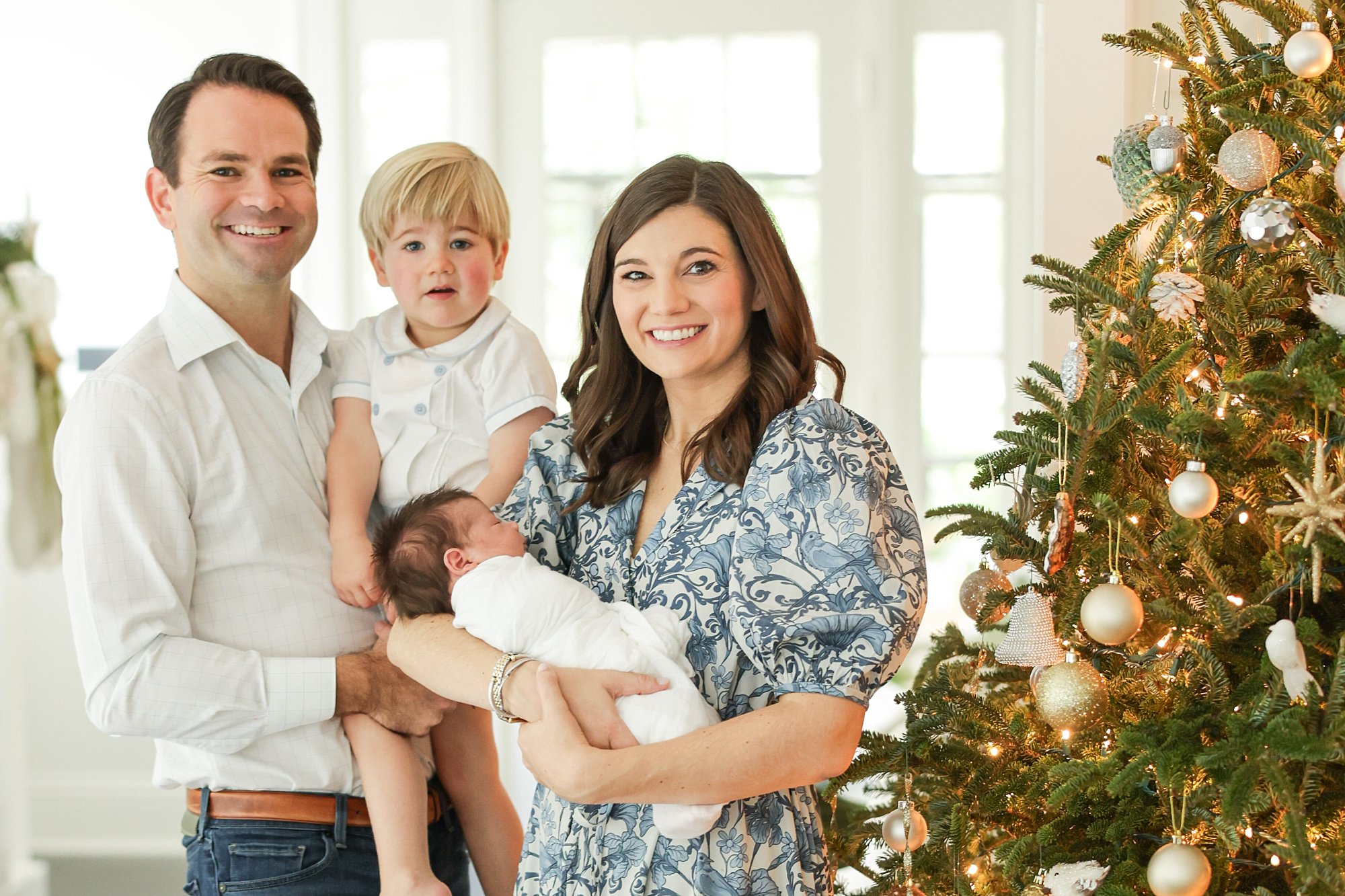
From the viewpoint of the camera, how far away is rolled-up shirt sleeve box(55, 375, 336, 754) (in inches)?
62.2

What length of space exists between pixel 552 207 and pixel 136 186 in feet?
4.56

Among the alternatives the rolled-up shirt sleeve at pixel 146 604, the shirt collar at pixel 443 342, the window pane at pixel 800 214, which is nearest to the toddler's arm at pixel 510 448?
the shirt collar at pixel 443 342

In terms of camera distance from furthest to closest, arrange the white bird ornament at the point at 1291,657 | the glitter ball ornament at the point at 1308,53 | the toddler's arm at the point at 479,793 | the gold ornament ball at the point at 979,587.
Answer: the toddler's arm at the point at 479,793 < the gold ornament ball at the point at 979,587 < the glitter ball ornament at the point at 1308,53 < the white bird ornament at the point at 1291,657

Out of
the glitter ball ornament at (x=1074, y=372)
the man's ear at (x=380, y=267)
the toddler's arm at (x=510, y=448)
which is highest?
the man's ear at (x=380, y=267)

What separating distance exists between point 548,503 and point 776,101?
7.86ft

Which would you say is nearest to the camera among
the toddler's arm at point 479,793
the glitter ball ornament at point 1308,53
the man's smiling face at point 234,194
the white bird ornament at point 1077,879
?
the glitter ball ornament at point 1308,53

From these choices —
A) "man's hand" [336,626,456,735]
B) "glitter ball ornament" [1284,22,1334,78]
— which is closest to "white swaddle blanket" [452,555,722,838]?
"man's hand" [336,626,456,735]

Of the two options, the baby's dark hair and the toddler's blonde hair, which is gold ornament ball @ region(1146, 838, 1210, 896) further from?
the toddler's blonde hair

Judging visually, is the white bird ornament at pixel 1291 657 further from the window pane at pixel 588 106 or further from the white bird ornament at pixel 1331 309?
the window pane at pixel 588 106

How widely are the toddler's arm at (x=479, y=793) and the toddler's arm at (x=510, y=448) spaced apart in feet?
1.23

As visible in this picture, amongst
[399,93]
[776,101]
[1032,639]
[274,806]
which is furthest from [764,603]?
[399,93]

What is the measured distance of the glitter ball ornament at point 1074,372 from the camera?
1467 mm

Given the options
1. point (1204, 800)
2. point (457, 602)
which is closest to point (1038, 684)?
point (1204, 800)

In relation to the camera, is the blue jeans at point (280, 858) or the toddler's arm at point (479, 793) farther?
the toddler's arm at point (479, 793)
